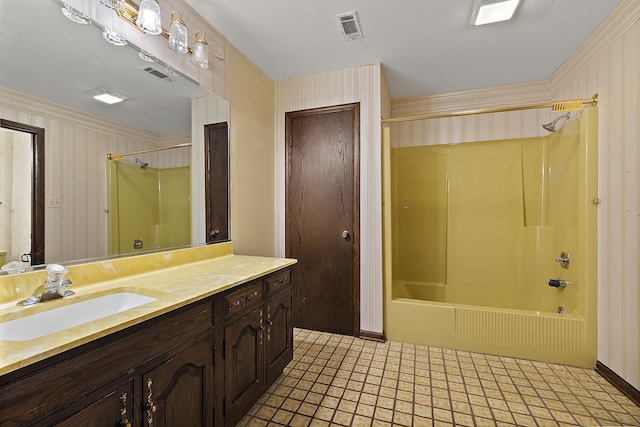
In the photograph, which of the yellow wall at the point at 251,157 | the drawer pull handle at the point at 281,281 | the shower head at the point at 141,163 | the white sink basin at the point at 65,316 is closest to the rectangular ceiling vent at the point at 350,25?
the yellow wall at the point at 251,157

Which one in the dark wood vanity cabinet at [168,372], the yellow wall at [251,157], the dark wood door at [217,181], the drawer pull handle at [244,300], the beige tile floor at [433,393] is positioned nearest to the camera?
the dark wood vanity cabinet at [168,372]

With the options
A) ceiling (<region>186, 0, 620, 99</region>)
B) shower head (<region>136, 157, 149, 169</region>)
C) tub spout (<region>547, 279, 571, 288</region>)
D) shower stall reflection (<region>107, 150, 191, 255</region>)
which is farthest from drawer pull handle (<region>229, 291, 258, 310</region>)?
tub spout (<region>547, 279, 571, 288</region>)

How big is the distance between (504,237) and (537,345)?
3.48 feet

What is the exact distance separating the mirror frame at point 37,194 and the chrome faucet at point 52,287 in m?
0.15

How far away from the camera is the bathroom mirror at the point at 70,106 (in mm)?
1074

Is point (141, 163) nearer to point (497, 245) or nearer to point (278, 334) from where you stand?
point (278, 334)

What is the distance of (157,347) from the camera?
98 cm

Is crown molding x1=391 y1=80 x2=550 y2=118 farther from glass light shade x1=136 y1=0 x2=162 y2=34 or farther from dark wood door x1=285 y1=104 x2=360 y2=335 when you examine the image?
glass light shade x1=136 y1=0 x2=162 y2=34

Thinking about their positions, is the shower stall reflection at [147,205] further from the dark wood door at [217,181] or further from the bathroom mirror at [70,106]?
the dark wood door at [217,181]

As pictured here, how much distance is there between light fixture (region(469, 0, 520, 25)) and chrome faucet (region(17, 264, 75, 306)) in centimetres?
259

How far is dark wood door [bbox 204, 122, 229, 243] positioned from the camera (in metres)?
1.99

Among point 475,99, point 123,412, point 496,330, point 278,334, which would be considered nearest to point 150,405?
point 123,412

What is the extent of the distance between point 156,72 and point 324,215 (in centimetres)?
165

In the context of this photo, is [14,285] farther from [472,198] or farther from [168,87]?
[472,198]
